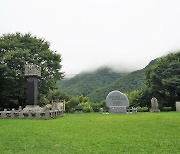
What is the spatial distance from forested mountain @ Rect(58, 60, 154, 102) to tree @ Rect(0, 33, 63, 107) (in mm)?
22032

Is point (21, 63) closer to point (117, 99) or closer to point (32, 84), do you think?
point (32, 84)

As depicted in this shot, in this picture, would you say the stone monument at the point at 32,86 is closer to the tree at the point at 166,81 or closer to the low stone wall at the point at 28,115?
the low stone wall at the point at 28,115

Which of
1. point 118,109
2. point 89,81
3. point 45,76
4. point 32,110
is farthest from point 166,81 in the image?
point 89,81

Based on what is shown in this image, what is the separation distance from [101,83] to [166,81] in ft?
96.4

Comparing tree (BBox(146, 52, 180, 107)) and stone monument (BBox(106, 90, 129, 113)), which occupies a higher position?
tree (BBox(146, 52, 180, 107))

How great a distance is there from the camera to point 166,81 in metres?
35.4

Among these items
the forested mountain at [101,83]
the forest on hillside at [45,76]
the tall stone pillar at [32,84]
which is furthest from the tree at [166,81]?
the tall stone pillar at [32,84]

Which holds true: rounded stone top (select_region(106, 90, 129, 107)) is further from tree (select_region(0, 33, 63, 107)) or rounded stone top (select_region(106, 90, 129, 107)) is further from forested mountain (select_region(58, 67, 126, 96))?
forested mountain (select_region(58, 67, 126, 96))

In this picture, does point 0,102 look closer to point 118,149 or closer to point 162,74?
point 162,74

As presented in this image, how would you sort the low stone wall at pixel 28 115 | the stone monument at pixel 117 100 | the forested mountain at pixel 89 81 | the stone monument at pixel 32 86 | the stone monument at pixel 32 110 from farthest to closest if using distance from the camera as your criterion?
the forested mountain at pixel 89 81 → the stone monument at pixel 117 100 → the stone monument at pixel 32 86 → the stone monument at pixel 32 110 → the low stone wall at pixel 28 115

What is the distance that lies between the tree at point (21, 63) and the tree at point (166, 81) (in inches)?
535

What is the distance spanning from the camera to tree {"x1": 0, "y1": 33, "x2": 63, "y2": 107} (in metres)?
28.5

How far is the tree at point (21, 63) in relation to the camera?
28453 mm

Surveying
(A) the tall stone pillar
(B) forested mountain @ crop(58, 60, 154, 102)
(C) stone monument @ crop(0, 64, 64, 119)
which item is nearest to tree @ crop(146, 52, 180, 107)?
(B) forested mountain @ crop(58, 60, 154, 102)
